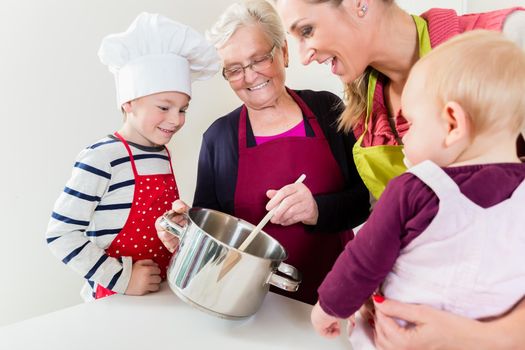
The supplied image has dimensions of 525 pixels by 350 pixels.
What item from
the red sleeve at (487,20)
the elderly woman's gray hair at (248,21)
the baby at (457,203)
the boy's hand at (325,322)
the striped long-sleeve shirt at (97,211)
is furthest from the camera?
the elderly woman's gray hair at (248,21)

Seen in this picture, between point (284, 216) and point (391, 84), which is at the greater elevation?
point (391, 84)

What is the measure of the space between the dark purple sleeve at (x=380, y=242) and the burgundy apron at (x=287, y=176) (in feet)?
1.69

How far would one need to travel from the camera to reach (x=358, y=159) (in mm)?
915

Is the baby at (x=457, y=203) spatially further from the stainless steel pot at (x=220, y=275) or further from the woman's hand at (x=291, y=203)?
the woman's hand at (x=291, y=203)

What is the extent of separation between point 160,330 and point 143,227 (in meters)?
0.28

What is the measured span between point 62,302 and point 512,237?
1.46m

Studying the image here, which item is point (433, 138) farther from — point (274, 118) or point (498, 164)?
point (274, 118)

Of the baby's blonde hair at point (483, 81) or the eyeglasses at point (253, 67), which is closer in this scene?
the baby's blonde hair at point (483, 81)

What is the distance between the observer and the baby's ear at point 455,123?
0.50 meters

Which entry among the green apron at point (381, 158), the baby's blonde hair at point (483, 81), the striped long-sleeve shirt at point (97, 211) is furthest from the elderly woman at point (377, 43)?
the striped long-sleeve shirt at point (97, 211)

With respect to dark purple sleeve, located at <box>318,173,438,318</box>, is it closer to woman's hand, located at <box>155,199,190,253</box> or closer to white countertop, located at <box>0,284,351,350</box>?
white countertop, located at <box>0,284,351,350</box>

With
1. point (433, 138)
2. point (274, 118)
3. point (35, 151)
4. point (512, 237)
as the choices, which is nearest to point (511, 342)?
point (512, 237)

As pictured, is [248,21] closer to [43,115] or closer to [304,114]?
[304,114]

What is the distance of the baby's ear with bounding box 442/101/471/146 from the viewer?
1.65 ft
